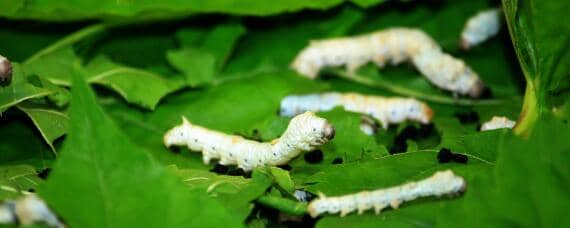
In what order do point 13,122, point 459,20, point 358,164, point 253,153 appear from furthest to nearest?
point 459,20, point 13,122, point 253,153, point 358,164

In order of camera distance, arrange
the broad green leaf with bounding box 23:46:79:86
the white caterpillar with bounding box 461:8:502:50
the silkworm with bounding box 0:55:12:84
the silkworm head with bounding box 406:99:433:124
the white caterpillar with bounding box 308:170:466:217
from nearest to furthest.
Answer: the white caterpillar with bounding box 308:170:466:217 < the silkworm with bounding box 0:55:12:84 < the broad green leaf with bounding box 23:46:79:86 < the silkworm head with bounding box 406:99:433:124 < the white caterpillar with bounding box 461:8:502:50

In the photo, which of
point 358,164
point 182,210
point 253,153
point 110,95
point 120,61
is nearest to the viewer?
point 182,210

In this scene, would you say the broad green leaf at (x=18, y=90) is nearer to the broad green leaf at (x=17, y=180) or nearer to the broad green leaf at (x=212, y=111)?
the broad green leaf at (x=17, y=180)

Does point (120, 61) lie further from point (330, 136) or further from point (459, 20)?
point (459, 20)

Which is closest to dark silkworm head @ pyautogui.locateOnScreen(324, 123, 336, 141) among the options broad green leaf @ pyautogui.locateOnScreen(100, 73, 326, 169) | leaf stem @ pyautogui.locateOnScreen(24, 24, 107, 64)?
broad green leaf @ pyautogui.locateOnScreen(100, 73, 326, 169)

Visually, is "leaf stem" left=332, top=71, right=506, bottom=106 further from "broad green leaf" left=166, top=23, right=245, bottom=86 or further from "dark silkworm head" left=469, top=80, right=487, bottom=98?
"broad green leaf" left=166, top=23, right=245, bottom=86

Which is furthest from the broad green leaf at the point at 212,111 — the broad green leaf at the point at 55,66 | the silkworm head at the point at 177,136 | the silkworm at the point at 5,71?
the silkworm at the point at 5,71

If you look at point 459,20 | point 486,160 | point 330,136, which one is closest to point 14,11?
point 330,136
